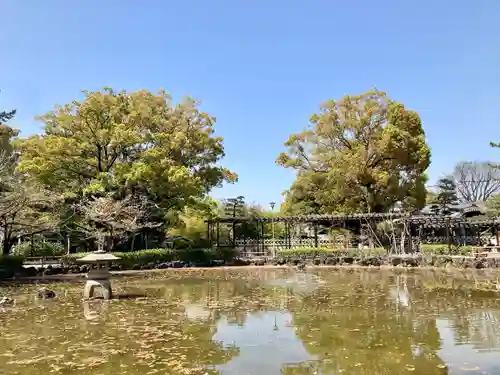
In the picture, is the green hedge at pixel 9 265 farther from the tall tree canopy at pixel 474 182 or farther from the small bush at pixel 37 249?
the tall tree canopy at pixel 474 182

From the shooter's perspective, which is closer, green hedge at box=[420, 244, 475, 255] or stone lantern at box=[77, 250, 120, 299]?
stone lantern at box=[77, 250, 120, 299]

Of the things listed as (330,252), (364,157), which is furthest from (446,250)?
(364,157)

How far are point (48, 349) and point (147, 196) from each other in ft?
66.8

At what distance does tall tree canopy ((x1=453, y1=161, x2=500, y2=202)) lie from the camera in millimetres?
50750

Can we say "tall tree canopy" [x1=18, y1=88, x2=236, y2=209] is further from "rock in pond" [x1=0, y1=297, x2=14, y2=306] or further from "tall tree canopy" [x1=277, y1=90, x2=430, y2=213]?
"rock in pond" [x1=0, y1=297, x2=14, y2=306]

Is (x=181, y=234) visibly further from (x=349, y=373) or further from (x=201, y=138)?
(x=349, y=373)

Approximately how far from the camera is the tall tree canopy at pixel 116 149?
25047 mm

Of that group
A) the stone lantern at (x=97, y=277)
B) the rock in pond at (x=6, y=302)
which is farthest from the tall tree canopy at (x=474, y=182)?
the rock in pond at (x=6, y=302)

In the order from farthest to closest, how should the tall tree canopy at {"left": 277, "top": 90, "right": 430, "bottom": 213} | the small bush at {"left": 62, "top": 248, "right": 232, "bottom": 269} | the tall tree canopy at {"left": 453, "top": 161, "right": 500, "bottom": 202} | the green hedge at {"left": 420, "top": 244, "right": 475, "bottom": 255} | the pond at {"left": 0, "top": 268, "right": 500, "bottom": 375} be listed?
the tall tree canopy at {"left": 453, "top": 161, "right": 500, "bottom": 202}, the tall tree canopy at {"left": 277, "top": 90, "right": 430, "bottom": 213}, the small bush at {"left": 62, "top": 248, "right": 232, "bottom": 269}, the green hedge at {"left": 420, "top": 244, "right": 475, "bottom": 255}, the pond at {"left": 0, "top": 268, "right": 500, "bottom": 375}

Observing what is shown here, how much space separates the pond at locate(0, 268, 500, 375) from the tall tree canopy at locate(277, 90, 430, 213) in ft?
57.9

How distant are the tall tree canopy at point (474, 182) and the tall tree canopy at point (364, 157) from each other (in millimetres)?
20396

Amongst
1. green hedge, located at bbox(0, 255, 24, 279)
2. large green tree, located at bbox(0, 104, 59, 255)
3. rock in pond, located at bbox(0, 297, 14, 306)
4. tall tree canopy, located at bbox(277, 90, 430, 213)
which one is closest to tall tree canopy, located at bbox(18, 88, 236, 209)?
large green tree, located at bbox(0, 104, 59, 255)

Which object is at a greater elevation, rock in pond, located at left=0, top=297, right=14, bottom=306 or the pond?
rock in pond, located at left=0, top=297, right=14, bottom=306

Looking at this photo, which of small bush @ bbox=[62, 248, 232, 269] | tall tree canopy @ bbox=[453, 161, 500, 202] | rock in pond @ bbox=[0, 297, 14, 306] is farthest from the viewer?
tall tree canopy @ bbox=[453, 161, 500, 202]
